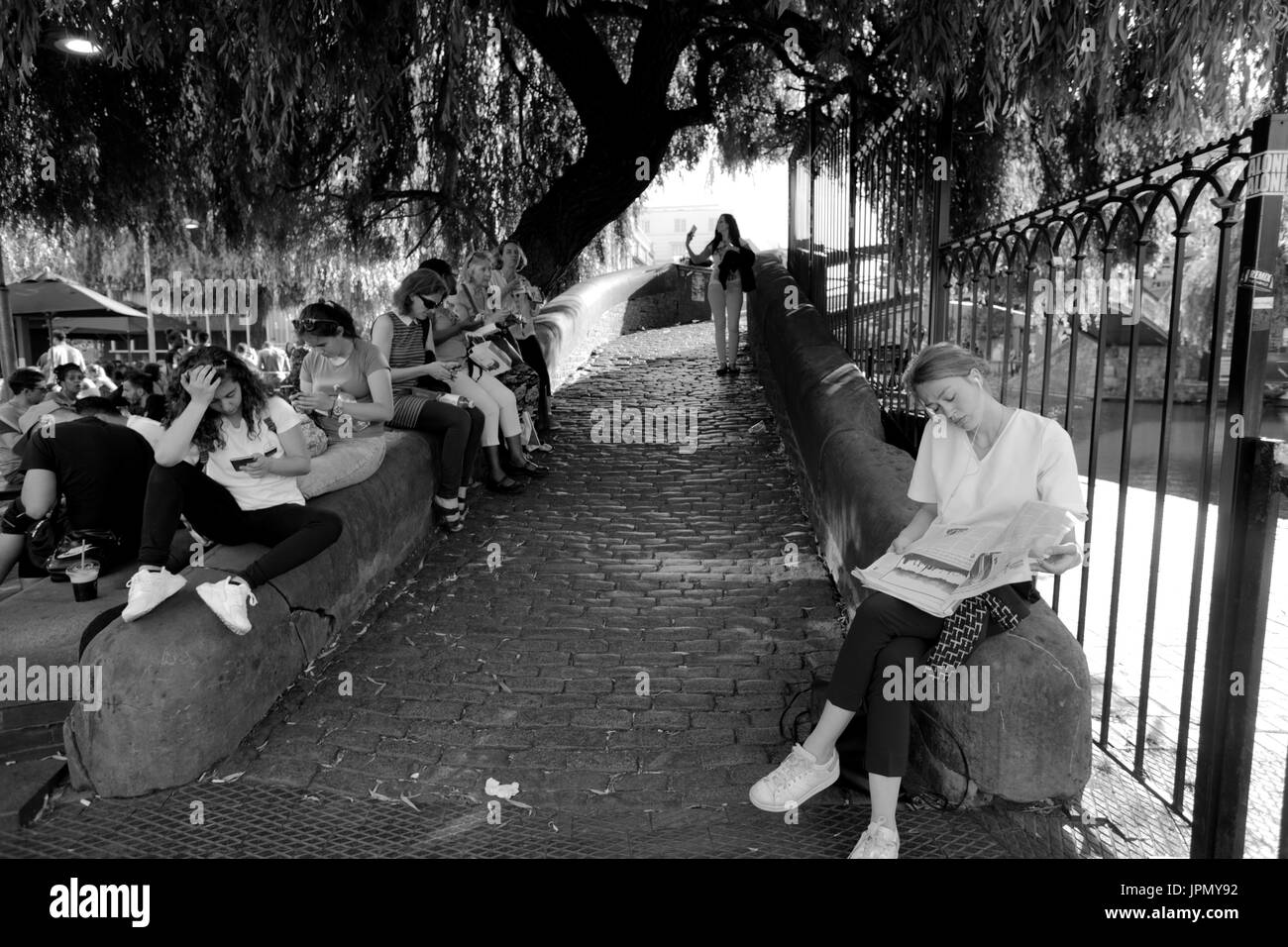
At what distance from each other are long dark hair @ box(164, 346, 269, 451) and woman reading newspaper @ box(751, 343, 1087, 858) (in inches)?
113

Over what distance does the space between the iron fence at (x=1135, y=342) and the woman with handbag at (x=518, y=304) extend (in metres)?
2.80

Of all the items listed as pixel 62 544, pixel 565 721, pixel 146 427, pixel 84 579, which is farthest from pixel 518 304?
pixel 565 721

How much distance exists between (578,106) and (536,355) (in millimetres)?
2926

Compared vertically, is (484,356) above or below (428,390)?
above

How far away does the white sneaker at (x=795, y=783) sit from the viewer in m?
3.35

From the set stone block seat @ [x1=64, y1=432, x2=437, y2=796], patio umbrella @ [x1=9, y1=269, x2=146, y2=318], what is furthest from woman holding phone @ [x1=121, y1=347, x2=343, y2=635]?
patio umbrella @ [x1=9, y1=269, x2=146, y2=318]

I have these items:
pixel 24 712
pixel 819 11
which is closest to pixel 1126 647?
pixel 819 11

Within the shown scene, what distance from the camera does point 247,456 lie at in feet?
15.1

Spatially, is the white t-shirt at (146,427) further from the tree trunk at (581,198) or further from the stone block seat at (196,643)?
the tree trunk at (581,198)

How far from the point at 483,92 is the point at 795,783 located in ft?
34.5

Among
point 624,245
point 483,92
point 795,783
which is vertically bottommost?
point 795,783
